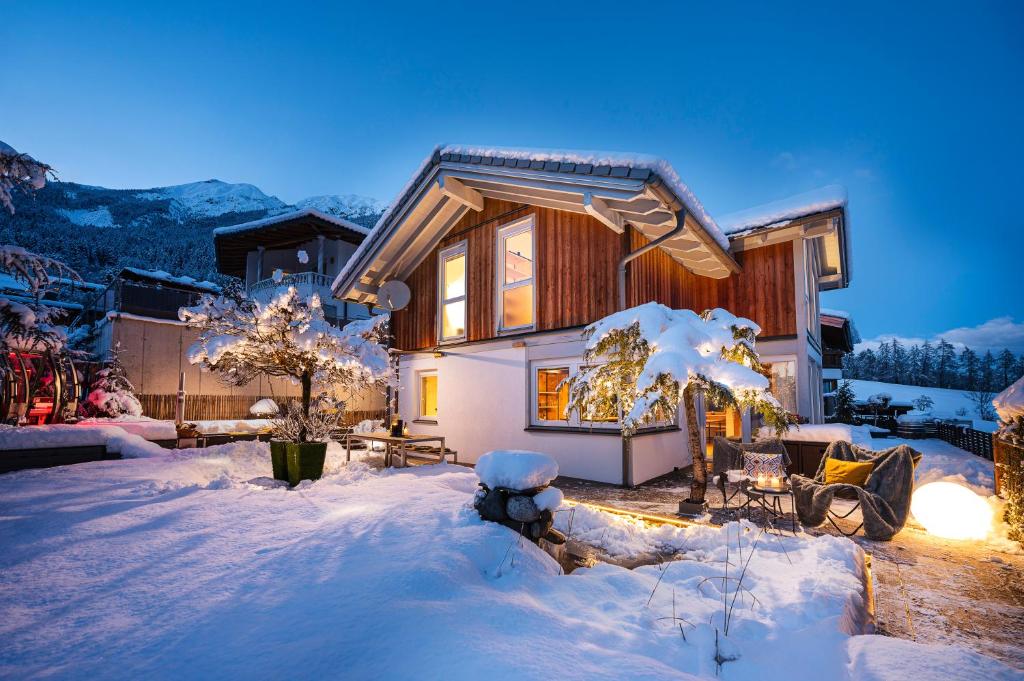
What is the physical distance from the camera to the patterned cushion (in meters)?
5.95

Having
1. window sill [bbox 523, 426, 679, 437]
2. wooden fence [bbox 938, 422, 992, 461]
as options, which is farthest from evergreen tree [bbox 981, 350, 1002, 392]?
window sill [bbox 523, 426, 679, 437]

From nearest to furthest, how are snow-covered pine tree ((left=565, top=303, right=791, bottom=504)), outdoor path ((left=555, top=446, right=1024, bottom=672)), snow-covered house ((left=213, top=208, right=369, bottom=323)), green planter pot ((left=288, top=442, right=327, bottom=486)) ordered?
1. outdoor path ((left=555, top=446, right=1024, bottom=672))
2. snow-covered pine tree ((left=565, top=303, right=791, bottom=504))
3. green planter pot ((left=288, top=442, right=327, bottom=486))
4. snow-covered house ((left=213, top=208, right=369, bottom=323))

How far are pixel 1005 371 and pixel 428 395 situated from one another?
62.1 metres

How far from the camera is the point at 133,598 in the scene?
2797 mm

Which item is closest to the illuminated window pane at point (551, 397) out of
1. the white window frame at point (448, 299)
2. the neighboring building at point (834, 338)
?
Result: the white window frame at point (448, 299)

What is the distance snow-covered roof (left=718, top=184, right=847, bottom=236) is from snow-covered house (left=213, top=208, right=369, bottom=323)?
50.8ft

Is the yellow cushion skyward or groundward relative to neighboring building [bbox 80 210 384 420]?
groundward

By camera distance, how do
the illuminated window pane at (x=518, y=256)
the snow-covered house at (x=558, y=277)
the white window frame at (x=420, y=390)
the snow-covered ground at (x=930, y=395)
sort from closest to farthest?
the snow-covered house at (x=558, y=277) < the illuminated window pane at (x=518, y=256) < the white window frame at (x=420, y=390) < the snow-covered ground at (x=930, y=395)

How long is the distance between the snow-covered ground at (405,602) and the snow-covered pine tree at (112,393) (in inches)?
383

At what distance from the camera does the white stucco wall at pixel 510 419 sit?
7.56 metres

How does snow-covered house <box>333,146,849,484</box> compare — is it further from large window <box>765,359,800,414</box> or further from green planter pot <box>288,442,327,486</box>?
green planter pot <box>288,442,327,486</box>

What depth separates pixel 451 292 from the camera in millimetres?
10734

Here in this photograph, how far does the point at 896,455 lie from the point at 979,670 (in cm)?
337

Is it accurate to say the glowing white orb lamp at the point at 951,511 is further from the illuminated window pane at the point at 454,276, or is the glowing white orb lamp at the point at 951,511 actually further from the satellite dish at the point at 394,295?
the satellite dish at the point at 394,295
